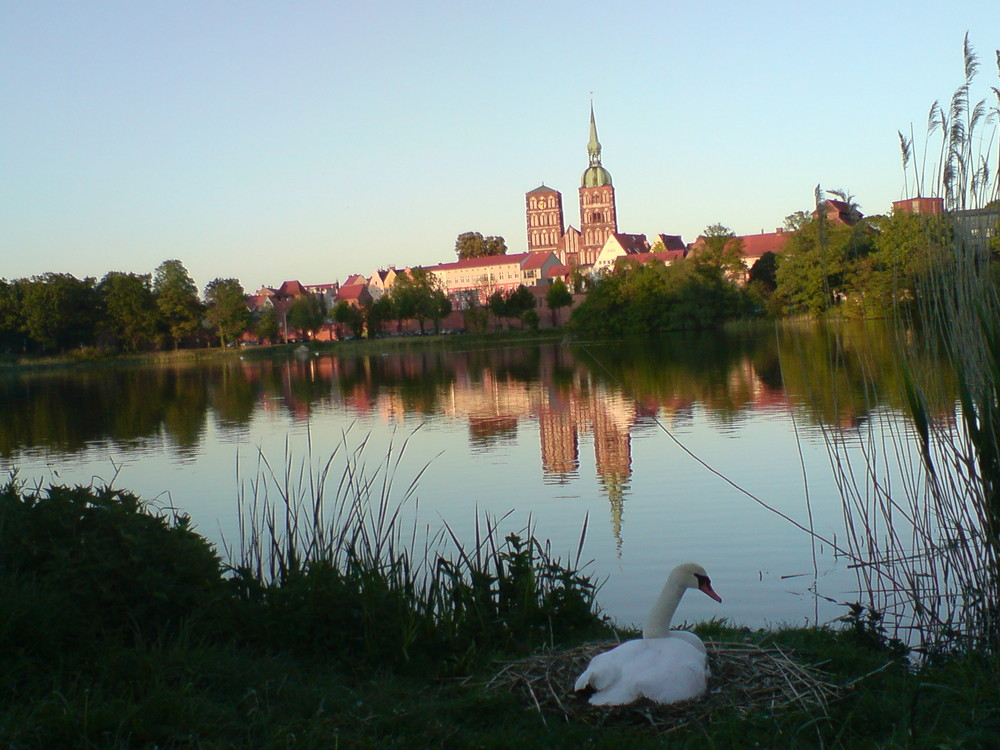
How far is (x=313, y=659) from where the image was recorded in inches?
200

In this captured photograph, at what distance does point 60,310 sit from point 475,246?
3306 inches

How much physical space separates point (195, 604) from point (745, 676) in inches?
102

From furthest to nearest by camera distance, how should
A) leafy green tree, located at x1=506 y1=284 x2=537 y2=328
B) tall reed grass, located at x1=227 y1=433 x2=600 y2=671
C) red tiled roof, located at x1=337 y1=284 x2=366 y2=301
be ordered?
red tiled roof, located at x1=337 y1=284 x2=366 y2=301
leafy green tree, located at x1=506 y1=284 x2=537 y2=328
tall reed grass, located at x1=227 y1=433 x2=600 y2=671

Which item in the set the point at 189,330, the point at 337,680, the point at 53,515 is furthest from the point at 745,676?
the point at 189,330

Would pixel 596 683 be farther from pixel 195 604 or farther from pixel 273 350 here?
pixel 273 350

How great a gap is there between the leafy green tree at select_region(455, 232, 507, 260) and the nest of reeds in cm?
15959

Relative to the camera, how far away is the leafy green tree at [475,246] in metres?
164

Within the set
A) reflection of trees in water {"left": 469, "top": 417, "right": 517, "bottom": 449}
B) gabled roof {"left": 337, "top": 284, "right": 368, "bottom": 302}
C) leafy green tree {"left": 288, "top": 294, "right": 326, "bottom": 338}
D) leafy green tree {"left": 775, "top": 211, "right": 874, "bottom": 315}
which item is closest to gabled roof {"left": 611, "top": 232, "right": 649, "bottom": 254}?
gabled roof {"left": 337, "top": 284, "right": 368, "bottom": 302}

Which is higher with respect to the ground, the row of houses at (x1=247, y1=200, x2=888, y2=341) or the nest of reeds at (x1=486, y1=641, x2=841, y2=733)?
the row of houses at (x1=247, y1=200, x2=888, y2=341)

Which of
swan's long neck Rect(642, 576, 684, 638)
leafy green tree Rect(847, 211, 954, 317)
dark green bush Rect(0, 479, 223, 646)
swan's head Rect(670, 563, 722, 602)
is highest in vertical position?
leafy green tree Rect(847, 211, 954, 317)

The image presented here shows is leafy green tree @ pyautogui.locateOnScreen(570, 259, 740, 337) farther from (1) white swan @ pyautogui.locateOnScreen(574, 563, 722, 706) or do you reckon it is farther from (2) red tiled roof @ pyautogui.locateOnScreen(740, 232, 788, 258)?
(1) white swan @ pyautogui.locateOnScreen(574, 563, 722, 706)

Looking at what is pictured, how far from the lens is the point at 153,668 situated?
417cm

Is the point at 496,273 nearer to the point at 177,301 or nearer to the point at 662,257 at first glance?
the point at 662,257

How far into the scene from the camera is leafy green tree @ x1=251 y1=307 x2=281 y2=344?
98.6m
